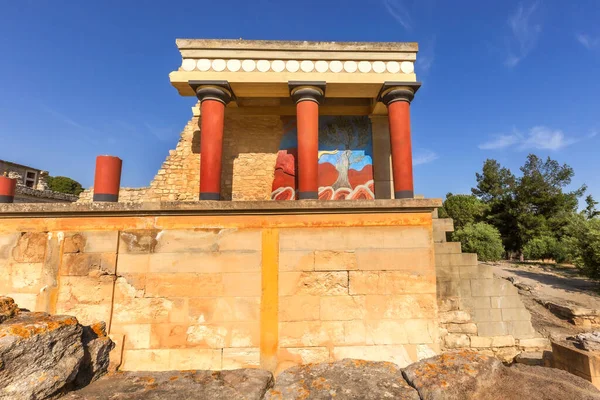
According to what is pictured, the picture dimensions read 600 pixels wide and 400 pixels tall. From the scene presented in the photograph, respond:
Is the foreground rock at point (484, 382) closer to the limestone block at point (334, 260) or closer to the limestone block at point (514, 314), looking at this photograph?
the limestone block at point (334, 260)

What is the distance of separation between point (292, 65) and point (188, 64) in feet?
10.4

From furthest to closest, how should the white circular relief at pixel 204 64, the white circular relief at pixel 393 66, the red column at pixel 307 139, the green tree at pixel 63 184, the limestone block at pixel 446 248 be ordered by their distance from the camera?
the green tree at pixel 63 184
the white circular relief at pixel 393 66
the white circular relief at pixel 204 64
the red column at pixel 307 139
the limestone block at pixel 446 248

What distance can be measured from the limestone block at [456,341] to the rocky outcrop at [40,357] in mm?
5367

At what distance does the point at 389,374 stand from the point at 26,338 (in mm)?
2846

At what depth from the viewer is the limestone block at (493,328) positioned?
5828 mm

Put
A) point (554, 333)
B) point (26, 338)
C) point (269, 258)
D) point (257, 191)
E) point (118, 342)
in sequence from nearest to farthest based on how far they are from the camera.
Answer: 1. point (26, 338)
2. point (118, 342)
3. point (269, 258)
4. point (554, 333)
5. point (257, 191)

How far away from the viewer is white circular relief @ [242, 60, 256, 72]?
9125 millimetres

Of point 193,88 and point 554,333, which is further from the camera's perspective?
point 193,88

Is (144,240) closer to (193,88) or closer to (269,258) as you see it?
(269,258)

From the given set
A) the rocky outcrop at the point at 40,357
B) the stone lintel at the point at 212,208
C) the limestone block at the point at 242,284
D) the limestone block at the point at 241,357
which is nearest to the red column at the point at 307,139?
the stone lintel at the point at 212,208

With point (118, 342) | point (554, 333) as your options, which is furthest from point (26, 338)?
point (554, 333)

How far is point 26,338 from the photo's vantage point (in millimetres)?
2119

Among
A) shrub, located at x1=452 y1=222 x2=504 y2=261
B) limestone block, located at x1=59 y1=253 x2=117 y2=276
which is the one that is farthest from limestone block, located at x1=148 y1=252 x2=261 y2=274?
shrub, located at x1=452 y1=222 x2=504 y2=261

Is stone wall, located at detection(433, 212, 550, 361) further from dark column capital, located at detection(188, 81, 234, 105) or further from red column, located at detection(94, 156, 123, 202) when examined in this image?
dark column capital, located at detection(188, 81, 234, 105)
